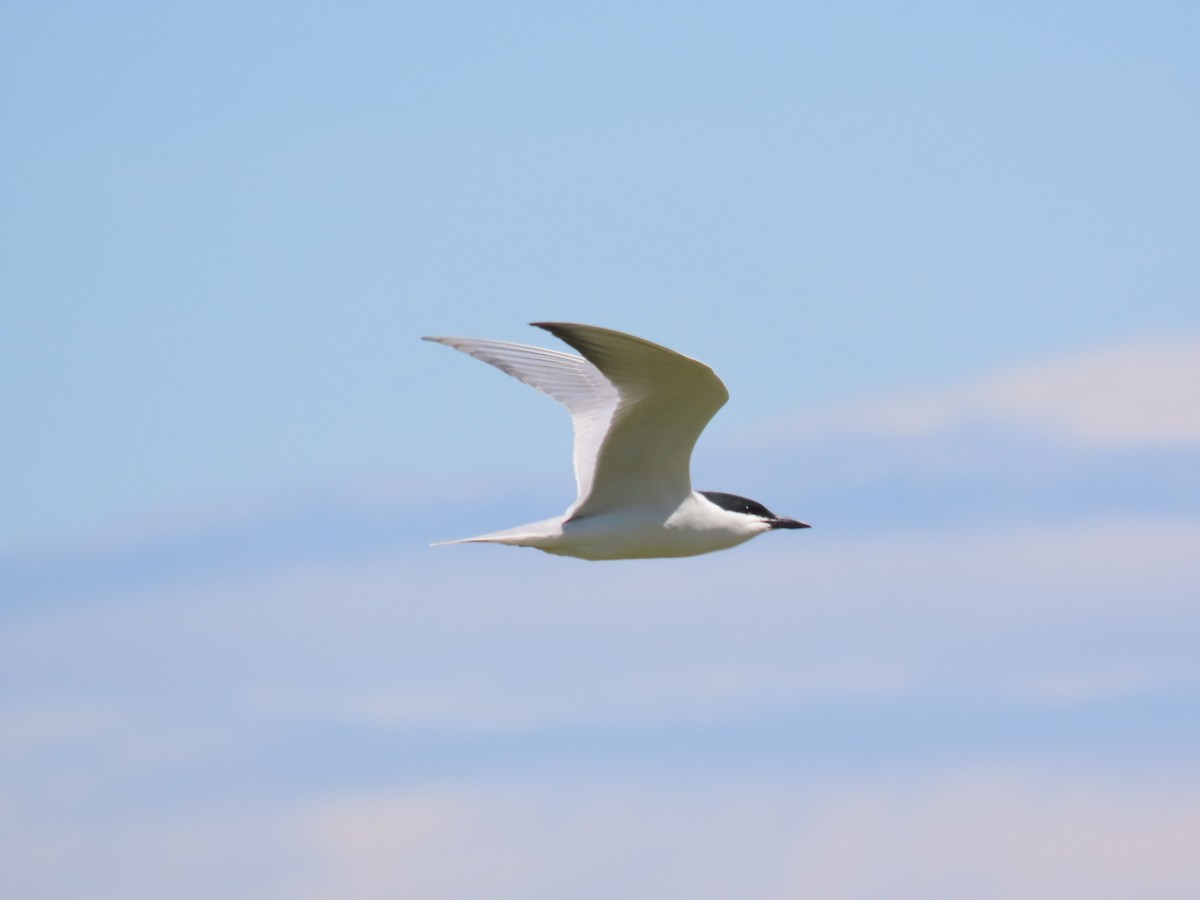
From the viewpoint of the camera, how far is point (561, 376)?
17.2 metres

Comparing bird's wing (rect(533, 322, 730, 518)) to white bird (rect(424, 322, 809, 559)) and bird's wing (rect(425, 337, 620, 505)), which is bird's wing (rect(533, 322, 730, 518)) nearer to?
white bird (rect(424, 322, 809, 559))

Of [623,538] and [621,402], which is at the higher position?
[621,402]

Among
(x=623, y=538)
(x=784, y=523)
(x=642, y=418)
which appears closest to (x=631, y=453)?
(x=642, y=418)

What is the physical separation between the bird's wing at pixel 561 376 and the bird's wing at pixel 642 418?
213mm

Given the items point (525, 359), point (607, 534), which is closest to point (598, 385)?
point (525, 359)

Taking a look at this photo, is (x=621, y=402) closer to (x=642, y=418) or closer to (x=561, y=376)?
(x=642, y=418)

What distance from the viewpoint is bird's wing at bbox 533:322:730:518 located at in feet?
44.9

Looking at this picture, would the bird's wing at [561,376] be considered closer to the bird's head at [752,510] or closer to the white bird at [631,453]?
the white bird at [631,453]

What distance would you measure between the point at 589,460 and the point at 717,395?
2126 millimetres

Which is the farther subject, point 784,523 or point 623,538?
point 784,523

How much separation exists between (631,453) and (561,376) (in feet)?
6.41

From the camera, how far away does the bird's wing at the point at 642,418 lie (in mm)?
13680

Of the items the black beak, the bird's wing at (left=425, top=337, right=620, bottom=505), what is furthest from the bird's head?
the bird's wing at (left=425, top=337, right=620, bottom=505)

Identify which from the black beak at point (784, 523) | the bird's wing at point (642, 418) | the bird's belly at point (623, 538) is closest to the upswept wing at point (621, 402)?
the bird's wing at point (642, 418)
